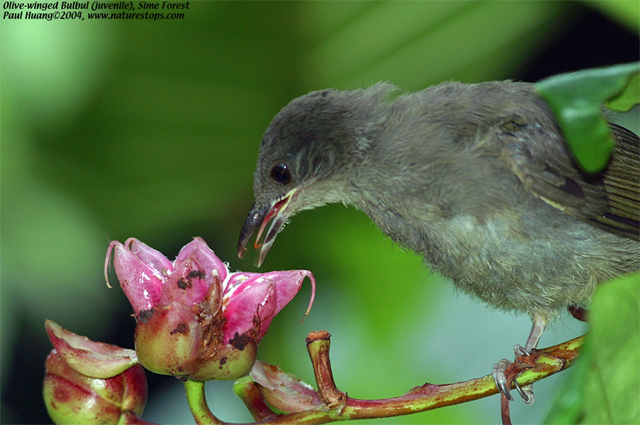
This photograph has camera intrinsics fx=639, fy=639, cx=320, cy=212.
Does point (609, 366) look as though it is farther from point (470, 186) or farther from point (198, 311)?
point (470, 186)

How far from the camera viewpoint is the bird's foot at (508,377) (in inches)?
45.3

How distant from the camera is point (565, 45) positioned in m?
2.03

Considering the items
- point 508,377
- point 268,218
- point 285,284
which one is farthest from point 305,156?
point 508,377

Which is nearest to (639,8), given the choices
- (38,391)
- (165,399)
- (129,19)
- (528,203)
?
(528,203)

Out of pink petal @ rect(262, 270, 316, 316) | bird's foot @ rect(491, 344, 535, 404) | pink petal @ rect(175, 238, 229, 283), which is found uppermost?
pink petal @ rect(175, 238, 229, 283)

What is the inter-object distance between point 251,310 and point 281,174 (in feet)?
1.95

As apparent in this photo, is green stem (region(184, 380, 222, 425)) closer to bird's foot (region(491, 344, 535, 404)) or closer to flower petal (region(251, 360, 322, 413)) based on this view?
flower petal (region(251, 360, 322, 413))

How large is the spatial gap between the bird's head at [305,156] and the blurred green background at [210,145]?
29cm

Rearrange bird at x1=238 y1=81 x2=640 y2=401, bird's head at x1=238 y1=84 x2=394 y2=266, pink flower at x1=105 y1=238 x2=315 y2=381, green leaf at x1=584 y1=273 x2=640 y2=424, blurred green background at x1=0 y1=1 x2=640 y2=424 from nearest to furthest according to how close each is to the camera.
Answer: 1. green leaf at x1=584 y1=273 x2=640 y2=424
2. pink flower at x1=105 y1=238 x2=315 y2=381
3. bird at x1=238 y1=81 x2=640 y2=401
4. bird's head at x1=238 y1=84 x2=394 y2=266
5. blurred green background at x1=0 y1=1 x2=640 y2=424

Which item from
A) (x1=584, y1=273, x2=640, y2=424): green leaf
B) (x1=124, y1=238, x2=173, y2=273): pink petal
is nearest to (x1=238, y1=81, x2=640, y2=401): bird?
(x1=124, y1=238, x2=173, y2=273): pink petal

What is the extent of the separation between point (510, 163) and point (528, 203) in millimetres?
102

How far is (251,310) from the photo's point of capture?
103 cm

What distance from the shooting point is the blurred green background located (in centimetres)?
181

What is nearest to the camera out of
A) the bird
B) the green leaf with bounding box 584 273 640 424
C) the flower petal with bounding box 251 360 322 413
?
the green leaf with bounding box 584 273 640 424
